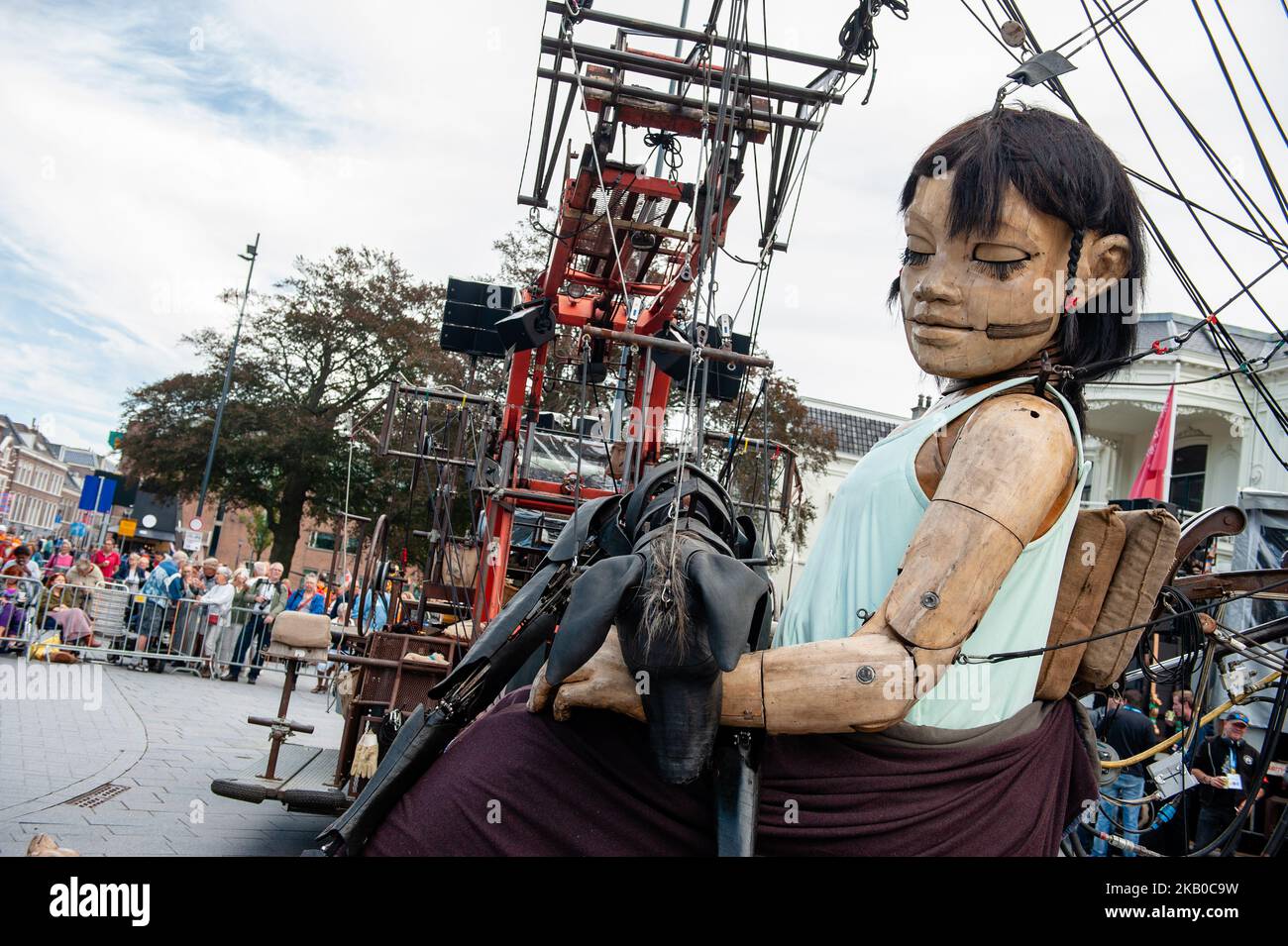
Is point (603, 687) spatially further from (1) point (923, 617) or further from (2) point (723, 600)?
(1) point (923, 617)

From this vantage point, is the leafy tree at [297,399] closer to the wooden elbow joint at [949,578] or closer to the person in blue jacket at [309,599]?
the person in blue jacket at [309,599]

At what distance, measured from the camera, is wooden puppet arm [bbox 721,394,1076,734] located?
139 cm

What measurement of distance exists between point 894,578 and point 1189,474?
28.1 metres

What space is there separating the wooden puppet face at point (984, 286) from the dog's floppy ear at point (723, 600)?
0.70m

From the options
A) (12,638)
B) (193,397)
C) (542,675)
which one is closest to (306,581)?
(12,638)

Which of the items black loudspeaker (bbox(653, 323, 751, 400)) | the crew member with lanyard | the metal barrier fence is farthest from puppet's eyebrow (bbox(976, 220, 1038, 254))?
the metal barrier fence

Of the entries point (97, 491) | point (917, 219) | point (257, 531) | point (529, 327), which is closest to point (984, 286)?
point (917, 219)

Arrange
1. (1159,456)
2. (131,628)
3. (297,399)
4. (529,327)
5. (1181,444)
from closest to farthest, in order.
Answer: (529,327) < (1159,456) < (131,628) < (1181,444) < (297,399)

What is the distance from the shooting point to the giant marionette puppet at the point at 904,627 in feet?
4.52

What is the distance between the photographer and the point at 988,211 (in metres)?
1.67

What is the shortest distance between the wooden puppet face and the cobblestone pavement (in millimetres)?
4252

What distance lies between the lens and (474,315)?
34.7 ft

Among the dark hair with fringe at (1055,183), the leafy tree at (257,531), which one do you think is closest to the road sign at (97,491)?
the dark hair with fringe at (1055,183)
